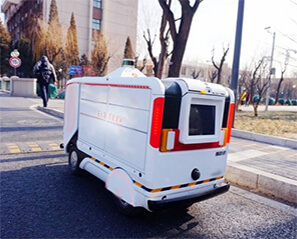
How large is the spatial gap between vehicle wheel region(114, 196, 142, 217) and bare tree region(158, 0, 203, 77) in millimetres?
7668

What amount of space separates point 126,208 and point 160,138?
0.95m

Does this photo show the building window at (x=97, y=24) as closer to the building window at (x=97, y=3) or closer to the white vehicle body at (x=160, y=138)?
the building window at (x=97, y=3)

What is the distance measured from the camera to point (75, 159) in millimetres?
4023

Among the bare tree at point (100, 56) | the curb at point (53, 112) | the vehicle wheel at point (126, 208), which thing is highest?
the bare tree at point (100, 56)

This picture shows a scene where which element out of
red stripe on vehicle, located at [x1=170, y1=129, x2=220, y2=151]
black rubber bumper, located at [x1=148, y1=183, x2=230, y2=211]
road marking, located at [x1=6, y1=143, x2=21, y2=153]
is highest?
red stripe on vehicle, located at [x1=170, y1=129, x2=220, y2=151]

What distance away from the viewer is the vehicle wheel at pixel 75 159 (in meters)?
3.89

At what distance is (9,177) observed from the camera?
3.84m

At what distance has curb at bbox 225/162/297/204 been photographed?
3.62 m

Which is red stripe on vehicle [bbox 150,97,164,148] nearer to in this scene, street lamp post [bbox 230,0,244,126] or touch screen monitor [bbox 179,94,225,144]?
touch screen monitor [bbox 179,94,225,144]

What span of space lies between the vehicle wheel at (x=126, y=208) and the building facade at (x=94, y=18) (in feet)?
113

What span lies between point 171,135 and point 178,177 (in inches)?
19.8

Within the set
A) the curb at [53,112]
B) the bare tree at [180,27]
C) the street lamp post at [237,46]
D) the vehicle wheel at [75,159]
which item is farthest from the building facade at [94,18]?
the vehicle wheel at [75,159]

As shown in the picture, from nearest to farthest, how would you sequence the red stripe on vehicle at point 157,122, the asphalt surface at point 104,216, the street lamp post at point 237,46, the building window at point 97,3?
the red stripe on vehicle at point 157,122, the asphalt surface at point 104,216, the street lamp post at point 237,46, the building window at point 97,3

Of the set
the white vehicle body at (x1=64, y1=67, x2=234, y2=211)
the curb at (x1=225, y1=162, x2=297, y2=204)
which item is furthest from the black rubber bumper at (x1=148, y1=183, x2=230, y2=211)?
the curb at (x1=225, y1=162, x2=297, y2=204)
